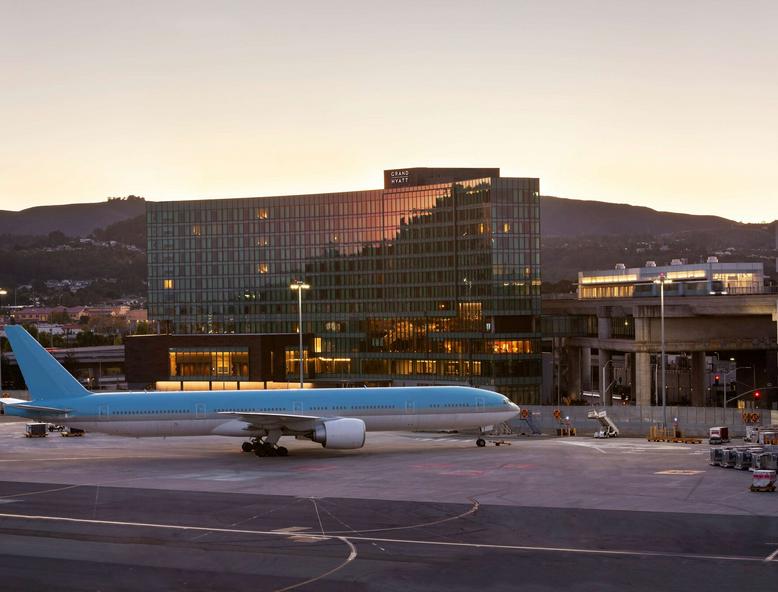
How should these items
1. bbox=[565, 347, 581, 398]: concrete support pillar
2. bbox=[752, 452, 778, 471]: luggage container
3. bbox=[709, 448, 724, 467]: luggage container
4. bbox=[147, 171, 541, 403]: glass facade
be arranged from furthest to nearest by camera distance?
bbox=[565, 347, 581, 398]: concrete support pillar
bbox=[147, 171, 541, 403]: glass facade
bbox=[709, 448, 724, 467]: luggage container
bbox=[752, 452, 778, 471]: luggage container

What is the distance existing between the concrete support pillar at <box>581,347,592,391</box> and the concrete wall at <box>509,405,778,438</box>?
86.0m

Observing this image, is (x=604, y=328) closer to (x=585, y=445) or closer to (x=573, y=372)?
(x=573, y=372)

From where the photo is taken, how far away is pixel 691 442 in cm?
6475

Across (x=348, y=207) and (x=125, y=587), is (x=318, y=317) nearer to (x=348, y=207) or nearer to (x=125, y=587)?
(x=348, y=207)

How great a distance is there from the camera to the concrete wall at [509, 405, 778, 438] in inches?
2800

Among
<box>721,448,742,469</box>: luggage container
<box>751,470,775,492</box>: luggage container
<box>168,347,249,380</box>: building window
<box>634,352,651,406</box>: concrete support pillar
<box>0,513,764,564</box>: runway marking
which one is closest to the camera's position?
<box>0,513,764,564</box>: runway marking

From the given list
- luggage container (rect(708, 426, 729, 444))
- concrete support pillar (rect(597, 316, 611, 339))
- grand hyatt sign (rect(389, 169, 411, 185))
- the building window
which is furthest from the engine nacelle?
grand hyatt sign (rect(389, 169, 411, 185))

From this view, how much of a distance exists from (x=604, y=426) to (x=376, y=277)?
92294 millimetres

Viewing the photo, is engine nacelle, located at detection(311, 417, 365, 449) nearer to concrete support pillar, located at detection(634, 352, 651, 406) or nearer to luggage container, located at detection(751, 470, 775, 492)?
luggage container, located at detection(751, 470, 775, 492)

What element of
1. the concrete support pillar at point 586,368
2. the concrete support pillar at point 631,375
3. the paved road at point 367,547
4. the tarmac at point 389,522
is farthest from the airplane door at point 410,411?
the concrete support pillar at point 586,368

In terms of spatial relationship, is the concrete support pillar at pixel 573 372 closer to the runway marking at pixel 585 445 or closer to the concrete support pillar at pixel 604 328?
the concrete support pillar at pixel 604 328

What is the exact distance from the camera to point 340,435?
5603 cm

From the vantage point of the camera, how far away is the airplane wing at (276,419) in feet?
184

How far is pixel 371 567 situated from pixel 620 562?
25.9 ft
